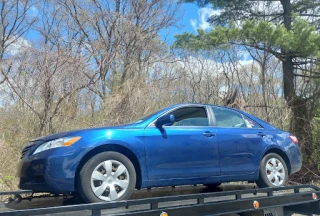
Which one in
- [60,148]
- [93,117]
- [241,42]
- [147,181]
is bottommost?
[147,181]

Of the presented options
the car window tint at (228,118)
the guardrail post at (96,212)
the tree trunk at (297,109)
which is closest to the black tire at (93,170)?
the guardrail post at (96,212)

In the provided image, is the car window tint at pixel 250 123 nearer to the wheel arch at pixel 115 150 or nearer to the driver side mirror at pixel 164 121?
the driver side mirror at pixel 164 121

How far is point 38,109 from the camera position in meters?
11.5

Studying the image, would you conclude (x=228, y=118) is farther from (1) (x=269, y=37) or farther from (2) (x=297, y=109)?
(2) (x=297, y=109)

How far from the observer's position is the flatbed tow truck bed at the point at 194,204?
3703 millimetres

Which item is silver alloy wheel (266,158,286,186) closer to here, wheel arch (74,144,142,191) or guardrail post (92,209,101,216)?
wheel arch (74,144,142,191)

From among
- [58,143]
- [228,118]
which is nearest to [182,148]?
[228,118]

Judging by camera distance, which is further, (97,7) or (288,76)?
(97,7)

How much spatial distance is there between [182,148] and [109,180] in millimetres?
1156

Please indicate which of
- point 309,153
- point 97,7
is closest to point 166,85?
point 309,153

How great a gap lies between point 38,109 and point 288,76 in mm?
8434

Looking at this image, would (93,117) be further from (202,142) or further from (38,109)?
(202,142)

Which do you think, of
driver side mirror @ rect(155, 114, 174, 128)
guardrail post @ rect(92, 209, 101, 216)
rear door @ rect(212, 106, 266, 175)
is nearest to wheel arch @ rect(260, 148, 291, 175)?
rear door @ rect(212, 106, 266, 175)

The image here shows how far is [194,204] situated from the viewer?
4410 millimetres
